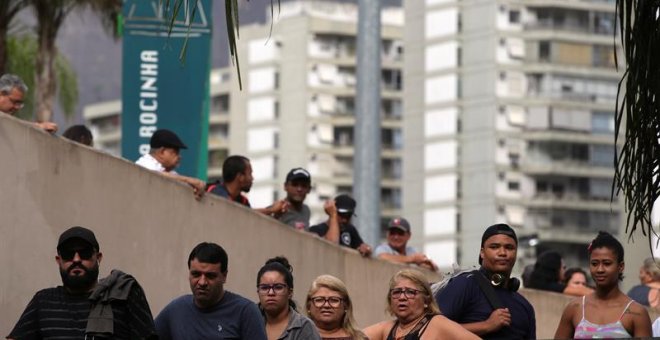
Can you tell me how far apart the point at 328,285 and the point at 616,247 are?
172 cm

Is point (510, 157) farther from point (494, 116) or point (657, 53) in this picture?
point (657, 53)

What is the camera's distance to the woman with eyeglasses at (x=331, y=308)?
11844mm

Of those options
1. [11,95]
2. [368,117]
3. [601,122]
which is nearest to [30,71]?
[368,117]

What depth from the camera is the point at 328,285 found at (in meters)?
11.8

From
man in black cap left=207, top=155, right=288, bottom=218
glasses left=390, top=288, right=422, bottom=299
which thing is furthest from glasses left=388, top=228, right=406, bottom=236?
glasses left=390, top=288, right=422, bottom=299

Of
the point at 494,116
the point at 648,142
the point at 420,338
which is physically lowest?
the point at 420,338

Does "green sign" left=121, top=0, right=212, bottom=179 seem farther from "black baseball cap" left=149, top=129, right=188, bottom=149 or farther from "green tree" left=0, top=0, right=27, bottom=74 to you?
"green tree" left=0, top=0, right=27, bottom=74

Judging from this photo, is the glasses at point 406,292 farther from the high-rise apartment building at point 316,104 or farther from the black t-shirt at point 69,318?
the high-rise apartment building at point 316,104

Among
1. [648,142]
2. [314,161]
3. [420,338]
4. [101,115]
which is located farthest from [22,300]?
[101,115]

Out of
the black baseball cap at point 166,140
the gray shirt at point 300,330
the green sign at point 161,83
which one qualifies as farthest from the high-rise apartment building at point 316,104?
the gray shirt at point 300,330

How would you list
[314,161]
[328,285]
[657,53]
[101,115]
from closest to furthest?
[657,53], [328,285], [314,161], [101,115]

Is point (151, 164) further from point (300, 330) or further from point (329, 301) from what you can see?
point (300, 330)

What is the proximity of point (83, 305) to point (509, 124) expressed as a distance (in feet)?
357

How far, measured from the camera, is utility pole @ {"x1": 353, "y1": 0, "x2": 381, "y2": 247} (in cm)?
→ 2198
